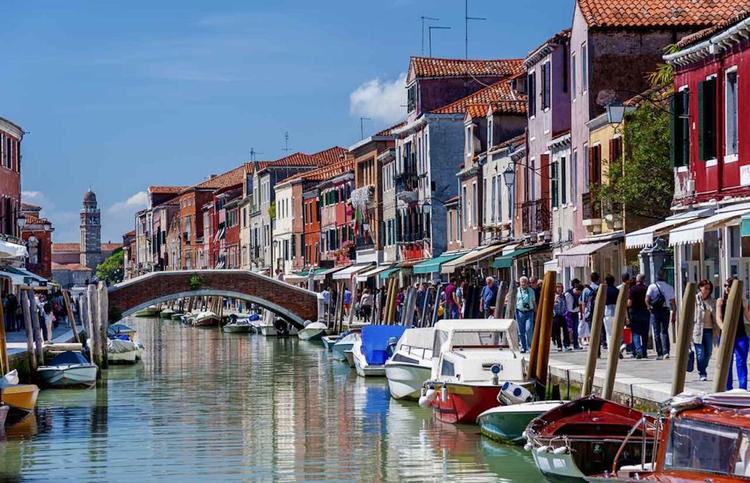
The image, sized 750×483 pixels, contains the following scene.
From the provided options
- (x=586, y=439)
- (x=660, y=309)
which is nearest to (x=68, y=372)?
(x=660, y=309)

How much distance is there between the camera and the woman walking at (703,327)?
21.8 m

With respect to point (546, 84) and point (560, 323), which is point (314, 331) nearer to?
point (546, 84)

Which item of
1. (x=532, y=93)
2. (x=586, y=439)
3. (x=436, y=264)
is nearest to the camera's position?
(x=586, y=439)

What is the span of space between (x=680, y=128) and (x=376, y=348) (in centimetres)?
1091

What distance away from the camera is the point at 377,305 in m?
57.4

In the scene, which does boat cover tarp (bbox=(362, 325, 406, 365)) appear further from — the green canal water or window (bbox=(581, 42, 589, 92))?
window (bbox=(581, 42, 589, 92))

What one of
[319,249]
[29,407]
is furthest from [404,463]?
[319,249]

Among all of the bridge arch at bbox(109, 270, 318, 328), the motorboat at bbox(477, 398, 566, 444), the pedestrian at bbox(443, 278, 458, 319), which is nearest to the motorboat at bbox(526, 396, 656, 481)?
the motorboat at bbox(477, 398, 566, 444)

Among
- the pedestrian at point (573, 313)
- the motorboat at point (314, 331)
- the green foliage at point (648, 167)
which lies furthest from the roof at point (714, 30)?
the motorboat at point (314, 331)

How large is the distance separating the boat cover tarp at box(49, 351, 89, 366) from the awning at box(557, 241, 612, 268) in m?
11.1

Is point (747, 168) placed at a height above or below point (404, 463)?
above

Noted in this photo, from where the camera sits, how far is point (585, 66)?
39.0 m

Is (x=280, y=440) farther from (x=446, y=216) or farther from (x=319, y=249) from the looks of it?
(x=319, y=249)

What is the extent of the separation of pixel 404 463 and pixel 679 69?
1146cm
